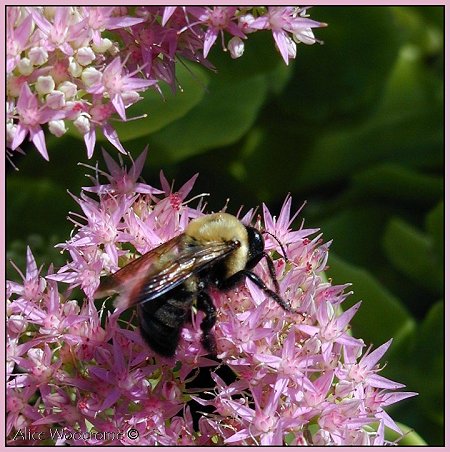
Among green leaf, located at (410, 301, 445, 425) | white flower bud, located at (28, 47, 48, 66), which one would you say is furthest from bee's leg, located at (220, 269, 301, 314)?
green leaf, located at (410, 301, 445, 425)

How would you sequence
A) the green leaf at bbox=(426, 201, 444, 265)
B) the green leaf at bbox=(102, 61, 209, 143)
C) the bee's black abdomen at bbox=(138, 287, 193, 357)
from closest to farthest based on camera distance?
the bee's black abdomen at bbox=(138, 287, 193, 357), the green leaf at bbox=(102, 61, 209, 143), the green leaf at bbox=(426, 201, 444, 265)

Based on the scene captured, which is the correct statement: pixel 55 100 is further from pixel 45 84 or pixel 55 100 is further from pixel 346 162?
pixel 346 162

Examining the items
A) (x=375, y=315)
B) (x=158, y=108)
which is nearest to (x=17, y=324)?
(x=158, y=108)

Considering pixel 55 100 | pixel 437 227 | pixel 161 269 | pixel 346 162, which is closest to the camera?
pixel 161 269

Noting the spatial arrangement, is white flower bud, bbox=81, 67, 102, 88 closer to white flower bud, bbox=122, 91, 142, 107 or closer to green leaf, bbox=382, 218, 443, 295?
white flower bud, bbox=122, 91, 142, 107

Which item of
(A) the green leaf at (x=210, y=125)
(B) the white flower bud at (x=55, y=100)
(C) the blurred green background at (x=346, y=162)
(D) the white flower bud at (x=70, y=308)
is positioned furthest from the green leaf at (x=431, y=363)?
(B) the white flower bud at (x=55, y=100)

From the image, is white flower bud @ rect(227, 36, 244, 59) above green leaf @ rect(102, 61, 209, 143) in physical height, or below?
above

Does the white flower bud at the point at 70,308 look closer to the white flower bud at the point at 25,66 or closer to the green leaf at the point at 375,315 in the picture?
the white flower bud at the point at 25,66
